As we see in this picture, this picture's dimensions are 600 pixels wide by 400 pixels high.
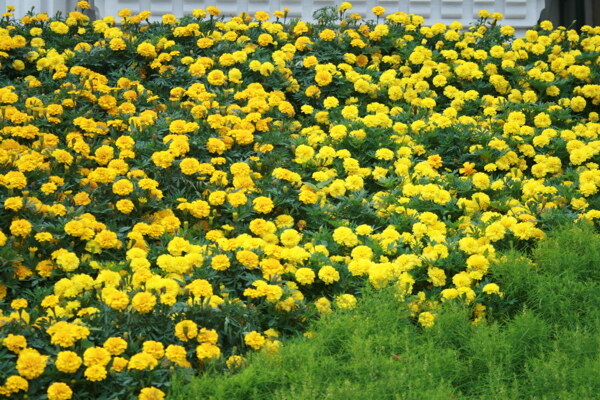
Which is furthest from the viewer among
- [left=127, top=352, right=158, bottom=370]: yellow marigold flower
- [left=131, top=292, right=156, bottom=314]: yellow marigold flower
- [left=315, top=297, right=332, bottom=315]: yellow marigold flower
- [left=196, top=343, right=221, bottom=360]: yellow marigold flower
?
[left=315, top=297, right=332, bottom=315]: yellow marigold flower

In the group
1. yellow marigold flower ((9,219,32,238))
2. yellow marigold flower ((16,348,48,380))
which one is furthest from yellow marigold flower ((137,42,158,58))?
yellow marigold flower ((16,348,48,380))

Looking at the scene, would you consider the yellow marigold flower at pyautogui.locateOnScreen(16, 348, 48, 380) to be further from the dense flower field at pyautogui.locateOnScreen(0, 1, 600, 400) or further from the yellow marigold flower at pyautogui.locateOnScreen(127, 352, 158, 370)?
the yellow marigold flower at pyautogui.locateOnScreen(127, 352, 158, 370)

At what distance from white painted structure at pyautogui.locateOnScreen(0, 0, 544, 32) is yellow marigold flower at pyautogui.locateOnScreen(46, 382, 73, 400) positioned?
265 inches

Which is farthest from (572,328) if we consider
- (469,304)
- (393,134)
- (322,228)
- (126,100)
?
(126,100)

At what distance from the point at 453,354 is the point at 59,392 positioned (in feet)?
4.71

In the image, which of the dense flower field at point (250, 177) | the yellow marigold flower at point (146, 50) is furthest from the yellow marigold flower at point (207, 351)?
the yellow marigold flower at point (146, 50)

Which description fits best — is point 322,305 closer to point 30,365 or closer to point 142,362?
point 142,362

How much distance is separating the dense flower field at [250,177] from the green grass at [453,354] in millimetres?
116

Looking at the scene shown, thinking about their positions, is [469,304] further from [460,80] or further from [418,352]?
[460,80]

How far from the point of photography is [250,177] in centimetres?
499

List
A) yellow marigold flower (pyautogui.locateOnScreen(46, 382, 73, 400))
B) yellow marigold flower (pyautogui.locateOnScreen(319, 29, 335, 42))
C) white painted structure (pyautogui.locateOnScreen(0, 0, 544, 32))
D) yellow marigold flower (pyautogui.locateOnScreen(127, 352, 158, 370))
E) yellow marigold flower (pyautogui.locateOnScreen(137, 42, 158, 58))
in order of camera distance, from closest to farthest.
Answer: yellow marigold flower (pyautogui.locateOnScreen(46, 382, 73, 400)), yellow marigold flower (pyautogui.locateOnScreen(127, 352, 158, 370)), yellow marigold flower (pyautogui.locateOnScreen(137, 42, 158, 58)), yellow marigold flower (pyautogui.locateOnScreen(319, 29, 335, 42)), white painted structure (pyautogui.locateOnScreen(0, 0, 544, 32))

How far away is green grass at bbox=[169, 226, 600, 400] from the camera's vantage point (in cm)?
322

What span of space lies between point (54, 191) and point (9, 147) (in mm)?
566

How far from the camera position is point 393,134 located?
5805mm
